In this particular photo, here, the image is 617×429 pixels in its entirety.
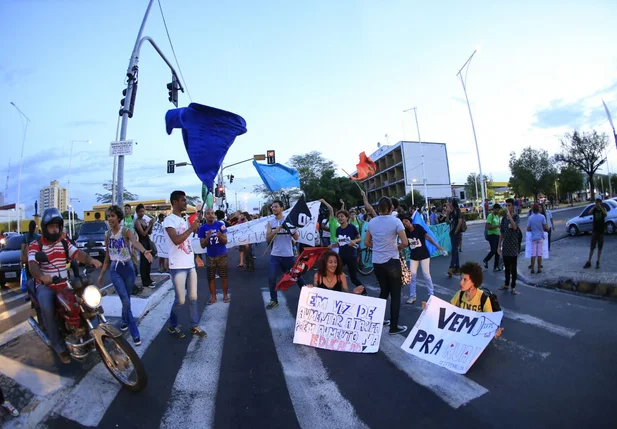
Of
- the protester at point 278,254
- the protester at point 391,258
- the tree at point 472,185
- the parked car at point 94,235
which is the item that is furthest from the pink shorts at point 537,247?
the tree at point 472,185

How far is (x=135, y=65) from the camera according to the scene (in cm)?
1101

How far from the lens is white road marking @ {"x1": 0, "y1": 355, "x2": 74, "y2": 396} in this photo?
4027mm

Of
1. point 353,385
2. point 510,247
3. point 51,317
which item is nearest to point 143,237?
point 51,317

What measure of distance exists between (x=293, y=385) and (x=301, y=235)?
21.3ft

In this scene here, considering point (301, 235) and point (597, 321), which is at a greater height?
point (301, 235)

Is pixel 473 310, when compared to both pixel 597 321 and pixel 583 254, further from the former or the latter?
pixel 583 254

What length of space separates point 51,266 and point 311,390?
136 inches

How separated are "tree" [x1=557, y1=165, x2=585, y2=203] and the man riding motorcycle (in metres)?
74.0

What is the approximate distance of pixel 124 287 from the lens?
5312 millimetres

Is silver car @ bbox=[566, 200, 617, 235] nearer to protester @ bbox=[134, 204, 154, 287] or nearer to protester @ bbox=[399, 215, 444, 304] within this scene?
protester @ bbox=[399, 215, 444, 304]

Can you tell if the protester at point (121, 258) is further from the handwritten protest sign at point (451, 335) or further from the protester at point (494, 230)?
the protester at point (494, 230)

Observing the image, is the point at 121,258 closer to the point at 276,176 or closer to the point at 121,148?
the point at 121,148

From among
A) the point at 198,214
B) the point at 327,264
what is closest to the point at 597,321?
the point at 327,264

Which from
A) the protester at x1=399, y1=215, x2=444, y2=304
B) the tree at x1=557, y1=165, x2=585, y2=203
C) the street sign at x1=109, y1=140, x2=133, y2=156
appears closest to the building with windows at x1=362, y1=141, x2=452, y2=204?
the tree at x1=557, y1=165, x2=585, y2=203
